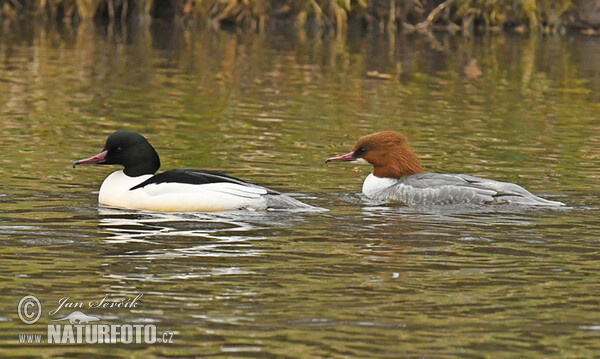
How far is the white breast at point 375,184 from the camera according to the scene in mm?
11164

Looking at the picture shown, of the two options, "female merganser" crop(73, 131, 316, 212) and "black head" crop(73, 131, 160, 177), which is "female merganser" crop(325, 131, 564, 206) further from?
"black head" crop(73, 131, 160, 177)

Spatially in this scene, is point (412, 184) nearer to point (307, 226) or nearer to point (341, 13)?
point (307, 226)

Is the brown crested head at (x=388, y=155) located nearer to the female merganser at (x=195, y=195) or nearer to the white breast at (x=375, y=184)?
the white breast at (x=375, y=184)

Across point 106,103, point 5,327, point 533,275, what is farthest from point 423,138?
point 5,327

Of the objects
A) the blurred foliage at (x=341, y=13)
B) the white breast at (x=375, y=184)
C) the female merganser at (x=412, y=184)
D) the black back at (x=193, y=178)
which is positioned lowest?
the blurred foliage at (x=341, y=13)

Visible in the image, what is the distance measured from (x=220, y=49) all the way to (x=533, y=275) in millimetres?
18823

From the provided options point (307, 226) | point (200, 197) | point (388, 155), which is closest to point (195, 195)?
point (200, 197)

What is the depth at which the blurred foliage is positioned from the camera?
30078 millimetres

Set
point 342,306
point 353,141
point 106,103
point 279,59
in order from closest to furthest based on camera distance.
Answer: point 342,306, point 353,141, point 106,103, point 279,59

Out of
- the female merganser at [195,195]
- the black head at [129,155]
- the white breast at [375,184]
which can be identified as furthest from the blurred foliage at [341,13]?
the female merganser at [195,195]

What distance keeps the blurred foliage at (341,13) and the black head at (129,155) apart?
61.3ft

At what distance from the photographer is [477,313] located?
6820 millimetres

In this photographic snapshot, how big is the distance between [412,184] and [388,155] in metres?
0.67

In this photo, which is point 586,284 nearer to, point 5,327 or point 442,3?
point 5,327
